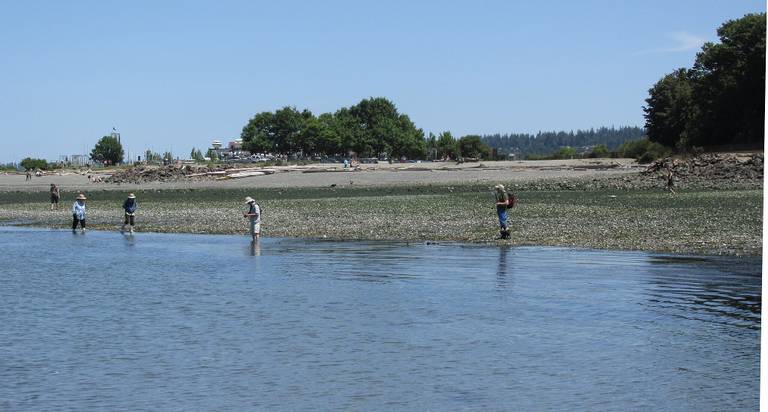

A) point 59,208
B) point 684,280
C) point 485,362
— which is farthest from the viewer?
point 59,208

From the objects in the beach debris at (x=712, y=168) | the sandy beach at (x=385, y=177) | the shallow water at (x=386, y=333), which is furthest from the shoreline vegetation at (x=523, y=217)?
the sandy beach at (x=385, y=177)

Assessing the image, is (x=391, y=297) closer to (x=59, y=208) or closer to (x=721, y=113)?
(x=59, y=208)

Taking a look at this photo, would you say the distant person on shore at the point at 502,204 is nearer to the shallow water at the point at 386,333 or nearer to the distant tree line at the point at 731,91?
the shallow water at the point at 386,333

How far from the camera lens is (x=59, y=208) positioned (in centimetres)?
7281

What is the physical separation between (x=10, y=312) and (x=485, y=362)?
12.3 m

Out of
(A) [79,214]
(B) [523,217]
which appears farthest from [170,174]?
(B) [523,217]

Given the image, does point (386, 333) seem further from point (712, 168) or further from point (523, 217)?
point (712, 168)

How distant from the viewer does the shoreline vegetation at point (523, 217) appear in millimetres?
39875

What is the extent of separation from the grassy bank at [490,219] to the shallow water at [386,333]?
15.2 feet

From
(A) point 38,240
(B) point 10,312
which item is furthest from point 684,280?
(A) point 38,240

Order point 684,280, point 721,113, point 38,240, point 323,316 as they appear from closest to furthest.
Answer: point 323,316
point 684,280
point 38,240
point 721,113

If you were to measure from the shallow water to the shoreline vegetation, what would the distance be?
4980 millimetres

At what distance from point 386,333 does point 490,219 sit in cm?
2825

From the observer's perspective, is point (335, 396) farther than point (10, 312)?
No
